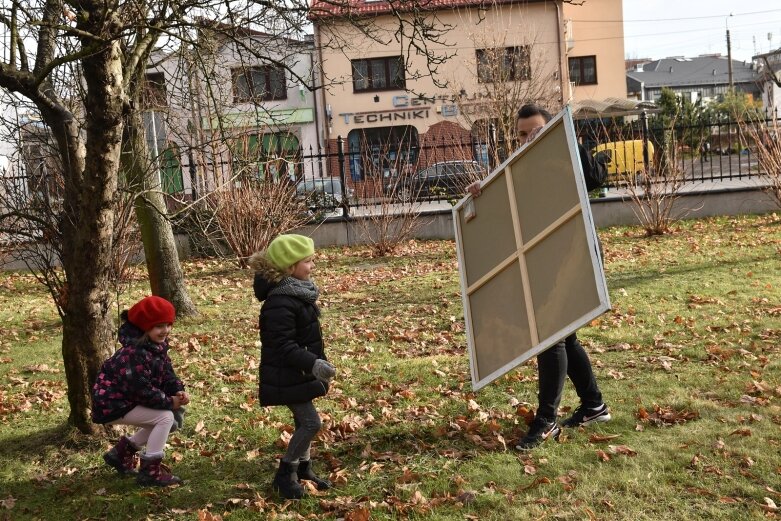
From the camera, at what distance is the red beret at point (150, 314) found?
15.6 feet

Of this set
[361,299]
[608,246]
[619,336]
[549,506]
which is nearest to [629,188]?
[608,246]

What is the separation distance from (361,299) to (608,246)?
16.7ft

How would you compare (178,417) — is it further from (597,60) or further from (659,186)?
(597,60)

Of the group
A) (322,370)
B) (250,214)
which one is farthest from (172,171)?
(322,370)

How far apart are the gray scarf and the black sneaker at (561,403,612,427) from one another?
6.22 feet

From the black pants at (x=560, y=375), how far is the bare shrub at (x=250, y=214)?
9074 millimetres

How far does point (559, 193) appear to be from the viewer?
15.1 ft

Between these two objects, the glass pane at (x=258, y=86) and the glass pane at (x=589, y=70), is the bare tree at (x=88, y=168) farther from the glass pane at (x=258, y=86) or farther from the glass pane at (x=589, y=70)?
the glass pane at (x=589, y=70)

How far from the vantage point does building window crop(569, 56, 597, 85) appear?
1609 inches

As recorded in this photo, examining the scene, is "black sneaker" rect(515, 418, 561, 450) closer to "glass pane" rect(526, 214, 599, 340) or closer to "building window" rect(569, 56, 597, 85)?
"glass pane" rect(526, 214, 599, 340)

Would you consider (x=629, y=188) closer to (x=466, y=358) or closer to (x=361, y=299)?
(x=361, y=299)

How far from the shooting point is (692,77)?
89.7m

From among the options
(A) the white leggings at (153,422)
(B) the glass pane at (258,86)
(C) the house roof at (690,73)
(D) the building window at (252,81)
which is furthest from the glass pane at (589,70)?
(C) the house roof at (690,73)

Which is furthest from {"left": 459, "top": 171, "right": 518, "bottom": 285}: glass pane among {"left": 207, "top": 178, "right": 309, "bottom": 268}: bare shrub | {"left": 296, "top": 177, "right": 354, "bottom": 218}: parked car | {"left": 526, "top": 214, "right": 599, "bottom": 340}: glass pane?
{"left": 296, "top": 177, "right": 354, "bottom": 218}: parked car
